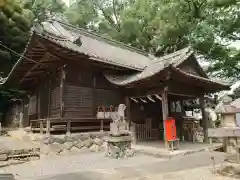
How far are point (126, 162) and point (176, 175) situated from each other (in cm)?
253

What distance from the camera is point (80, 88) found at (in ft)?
40.3

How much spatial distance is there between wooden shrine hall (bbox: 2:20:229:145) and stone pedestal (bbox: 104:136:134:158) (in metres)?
2.57

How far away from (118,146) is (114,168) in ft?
6.65

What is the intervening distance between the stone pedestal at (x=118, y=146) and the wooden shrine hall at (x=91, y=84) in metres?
2.57

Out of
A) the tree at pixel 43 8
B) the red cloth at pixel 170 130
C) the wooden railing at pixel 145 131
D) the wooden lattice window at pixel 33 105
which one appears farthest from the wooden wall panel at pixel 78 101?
the tree at pixel 43 8

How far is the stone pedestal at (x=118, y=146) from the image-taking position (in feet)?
30.4

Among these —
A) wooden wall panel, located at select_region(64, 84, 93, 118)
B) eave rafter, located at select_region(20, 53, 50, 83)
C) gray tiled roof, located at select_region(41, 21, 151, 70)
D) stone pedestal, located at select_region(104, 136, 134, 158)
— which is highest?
gray tiled roof, located at select_region(41, 21, 151, 70)

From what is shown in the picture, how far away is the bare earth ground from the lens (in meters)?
6.39

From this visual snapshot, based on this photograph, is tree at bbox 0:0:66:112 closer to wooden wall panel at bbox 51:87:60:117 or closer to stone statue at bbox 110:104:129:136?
wooden wall panel at bbox 51:87:60:117

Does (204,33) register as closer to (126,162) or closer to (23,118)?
(126,162)

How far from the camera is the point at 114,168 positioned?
748 centimetres

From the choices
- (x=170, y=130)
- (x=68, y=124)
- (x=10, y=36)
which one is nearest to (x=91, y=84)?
(x=68, y=124)

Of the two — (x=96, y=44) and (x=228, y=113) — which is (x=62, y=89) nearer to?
(x=96, y=44)

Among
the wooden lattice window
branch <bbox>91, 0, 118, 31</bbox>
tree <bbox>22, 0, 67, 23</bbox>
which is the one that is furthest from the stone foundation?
branch <bbox>91, 0, 118, 31</bbox>
